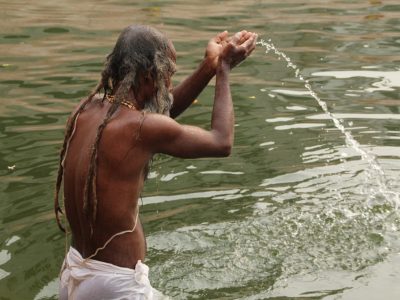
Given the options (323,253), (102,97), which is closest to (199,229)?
(323,253)

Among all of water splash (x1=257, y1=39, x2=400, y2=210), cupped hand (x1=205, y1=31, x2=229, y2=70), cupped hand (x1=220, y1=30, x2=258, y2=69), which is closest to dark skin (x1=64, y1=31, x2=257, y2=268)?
cupped hand (x1=220, y1=30, x2=258, y2=69)

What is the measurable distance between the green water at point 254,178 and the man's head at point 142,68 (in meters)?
1.60

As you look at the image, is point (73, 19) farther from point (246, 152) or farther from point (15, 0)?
point (246, 152)

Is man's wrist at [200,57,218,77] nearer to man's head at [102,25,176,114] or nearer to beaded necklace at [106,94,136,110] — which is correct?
man's head at [102,25,176,114]

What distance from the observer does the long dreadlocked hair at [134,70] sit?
4.32 meters

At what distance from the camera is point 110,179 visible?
171 inches

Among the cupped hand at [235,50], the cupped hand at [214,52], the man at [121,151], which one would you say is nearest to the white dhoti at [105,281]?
the man at [121,151]

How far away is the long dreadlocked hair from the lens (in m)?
4.32

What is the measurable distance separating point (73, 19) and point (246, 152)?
7280 mm

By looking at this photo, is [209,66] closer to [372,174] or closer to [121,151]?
[121,151]

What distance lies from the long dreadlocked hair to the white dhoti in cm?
22

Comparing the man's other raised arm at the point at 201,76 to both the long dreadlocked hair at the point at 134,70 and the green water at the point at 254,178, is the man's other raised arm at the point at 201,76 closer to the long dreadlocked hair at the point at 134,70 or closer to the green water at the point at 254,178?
the long dreadlocked hair at the point at 134,70

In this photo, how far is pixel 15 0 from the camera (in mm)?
16266

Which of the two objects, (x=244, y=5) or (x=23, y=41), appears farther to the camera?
(x=244, y=5)
